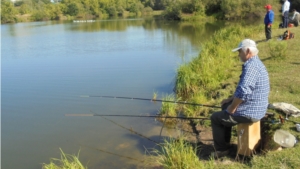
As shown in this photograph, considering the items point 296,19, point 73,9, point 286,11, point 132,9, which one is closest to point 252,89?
point 286,11

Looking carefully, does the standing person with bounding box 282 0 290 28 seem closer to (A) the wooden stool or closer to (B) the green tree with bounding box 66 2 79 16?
(A) the wooden stool

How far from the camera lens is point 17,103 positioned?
8.40 m

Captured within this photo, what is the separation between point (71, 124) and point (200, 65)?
12.8 ft

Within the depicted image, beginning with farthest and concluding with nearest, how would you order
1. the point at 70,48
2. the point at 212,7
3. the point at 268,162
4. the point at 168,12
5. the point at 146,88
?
the point at 168,12 → the point at 212,7 → the point at 70,48 → the point at 146,88 → the point at 268,162

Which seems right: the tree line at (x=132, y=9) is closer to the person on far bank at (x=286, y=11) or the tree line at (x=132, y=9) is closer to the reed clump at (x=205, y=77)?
the person on far bank at (x=286, y=11)

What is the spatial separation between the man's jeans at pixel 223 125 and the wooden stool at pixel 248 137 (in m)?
0.11

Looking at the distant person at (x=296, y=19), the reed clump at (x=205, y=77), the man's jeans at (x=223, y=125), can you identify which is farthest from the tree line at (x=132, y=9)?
the man's jeans at (x=223, y=125)

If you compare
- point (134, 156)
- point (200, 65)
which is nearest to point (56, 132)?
point (134, 156)

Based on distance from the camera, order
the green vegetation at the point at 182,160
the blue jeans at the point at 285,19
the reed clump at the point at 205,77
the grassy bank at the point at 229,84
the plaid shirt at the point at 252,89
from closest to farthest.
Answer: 1. the plaid shirt at the point at 252,89
2. the grassy bank at the point at 229,84
3. the green vegetation at the point at 182,160
4. the reed clump at the point at 205,77
5. the blue jeans at the point at 285,19

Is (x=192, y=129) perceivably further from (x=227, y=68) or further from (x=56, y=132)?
(x=227, y=68)

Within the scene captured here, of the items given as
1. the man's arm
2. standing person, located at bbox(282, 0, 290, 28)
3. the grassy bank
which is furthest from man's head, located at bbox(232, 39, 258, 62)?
standing person, located at bbox(282, 0, 290, 28)

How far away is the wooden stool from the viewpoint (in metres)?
3.73

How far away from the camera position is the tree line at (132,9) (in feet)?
120

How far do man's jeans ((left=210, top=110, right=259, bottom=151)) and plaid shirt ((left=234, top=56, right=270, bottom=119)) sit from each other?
0.08 m
